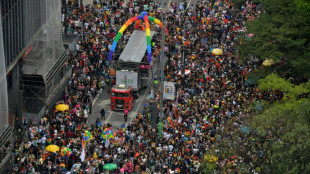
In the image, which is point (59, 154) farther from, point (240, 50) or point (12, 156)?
point (240, 50)

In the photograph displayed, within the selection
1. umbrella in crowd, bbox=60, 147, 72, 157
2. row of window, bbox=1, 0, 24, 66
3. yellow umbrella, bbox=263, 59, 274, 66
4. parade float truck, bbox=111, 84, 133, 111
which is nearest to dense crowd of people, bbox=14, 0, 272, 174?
umbrella in crowd, bbox=60, 147, 72, 157

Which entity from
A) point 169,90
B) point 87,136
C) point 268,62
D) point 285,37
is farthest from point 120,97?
point 285,37

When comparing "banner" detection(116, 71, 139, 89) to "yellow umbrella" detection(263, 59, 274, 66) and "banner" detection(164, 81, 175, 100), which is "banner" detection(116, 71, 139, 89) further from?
"yellow umbrella" detection(263, 59, 274, 66)

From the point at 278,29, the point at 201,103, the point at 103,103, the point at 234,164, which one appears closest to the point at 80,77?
the point at 103,103

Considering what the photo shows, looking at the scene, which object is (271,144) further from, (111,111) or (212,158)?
(111,111)

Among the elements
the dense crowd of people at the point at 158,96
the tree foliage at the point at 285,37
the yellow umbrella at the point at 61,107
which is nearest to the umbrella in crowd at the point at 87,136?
the dense crowd of people at the point at 158,96
